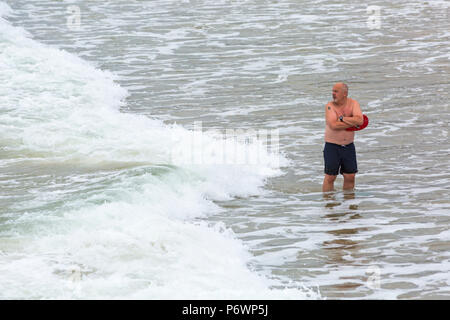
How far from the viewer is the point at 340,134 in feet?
30.7

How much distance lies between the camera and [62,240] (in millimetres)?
8125

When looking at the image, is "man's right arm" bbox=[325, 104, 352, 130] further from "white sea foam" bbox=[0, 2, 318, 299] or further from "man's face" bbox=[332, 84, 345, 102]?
"white sea foam" bbox=[0, 2, 318, 299]

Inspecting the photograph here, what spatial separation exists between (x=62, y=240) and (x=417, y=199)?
439cm

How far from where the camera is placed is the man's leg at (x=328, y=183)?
32.1 ft

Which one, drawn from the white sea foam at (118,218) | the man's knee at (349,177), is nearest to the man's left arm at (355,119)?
the man's knee at (349,177)

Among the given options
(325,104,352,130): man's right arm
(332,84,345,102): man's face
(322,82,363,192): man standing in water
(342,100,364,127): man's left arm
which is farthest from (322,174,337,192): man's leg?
(332,84,345,102): man's face

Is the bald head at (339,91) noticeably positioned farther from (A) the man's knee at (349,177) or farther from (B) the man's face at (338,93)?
(A) the man's knee at (349,177)

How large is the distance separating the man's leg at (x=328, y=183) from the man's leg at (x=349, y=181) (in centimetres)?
15

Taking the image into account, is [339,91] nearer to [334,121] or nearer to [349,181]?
[334,121]

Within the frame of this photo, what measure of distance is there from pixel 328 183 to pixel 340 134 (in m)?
0.77

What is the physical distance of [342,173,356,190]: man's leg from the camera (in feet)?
32.0

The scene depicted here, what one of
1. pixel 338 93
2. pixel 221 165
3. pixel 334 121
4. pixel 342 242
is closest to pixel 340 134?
pixel 334 121

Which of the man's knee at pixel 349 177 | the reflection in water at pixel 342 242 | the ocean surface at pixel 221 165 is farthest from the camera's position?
the man's knee at pixel 349 177
